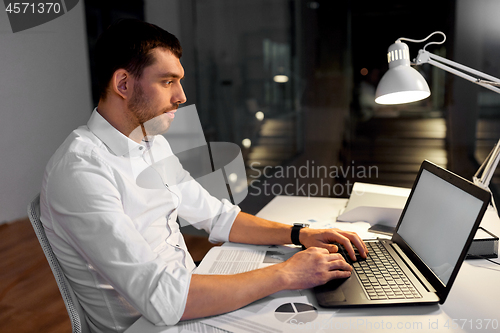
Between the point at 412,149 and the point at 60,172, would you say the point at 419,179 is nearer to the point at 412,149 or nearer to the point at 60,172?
the point at 60,172

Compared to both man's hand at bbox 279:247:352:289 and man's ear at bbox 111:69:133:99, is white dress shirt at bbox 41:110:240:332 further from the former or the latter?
man's hand at bbox 279:247:352:289

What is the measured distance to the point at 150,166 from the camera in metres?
1.14

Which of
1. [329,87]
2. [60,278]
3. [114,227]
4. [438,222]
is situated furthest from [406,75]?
[329,87]

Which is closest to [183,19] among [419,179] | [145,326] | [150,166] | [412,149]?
[412,149]

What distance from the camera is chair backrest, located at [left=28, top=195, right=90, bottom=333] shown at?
0.90 metres

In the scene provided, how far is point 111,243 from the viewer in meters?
0.78

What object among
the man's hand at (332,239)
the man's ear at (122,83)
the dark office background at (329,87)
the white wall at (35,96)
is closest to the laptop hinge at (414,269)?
the man's hand at (332,239)

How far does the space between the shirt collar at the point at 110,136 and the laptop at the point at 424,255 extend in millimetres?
630

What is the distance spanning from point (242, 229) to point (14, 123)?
3.04 meters

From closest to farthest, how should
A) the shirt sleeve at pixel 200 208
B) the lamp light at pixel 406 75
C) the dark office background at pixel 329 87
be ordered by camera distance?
1. the lamp light at pixel 406 75
2. the shirt sleeve at pixel 200 208
3. the dark office background at pixel 329 87

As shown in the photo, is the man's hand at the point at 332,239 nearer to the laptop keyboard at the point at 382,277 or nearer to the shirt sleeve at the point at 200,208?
the laptop keyboard at the point at 382,277

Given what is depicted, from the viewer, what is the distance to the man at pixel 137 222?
78 cm

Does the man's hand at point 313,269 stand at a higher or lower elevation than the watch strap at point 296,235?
higher

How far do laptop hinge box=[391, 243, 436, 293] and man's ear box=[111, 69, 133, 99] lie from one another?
0.88 meters
